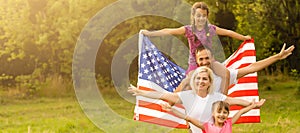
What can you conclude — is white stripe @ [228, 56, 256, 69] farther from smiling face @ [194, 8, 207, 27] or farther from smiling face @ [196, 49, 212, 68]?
smiling face @ [196, 49, 212, 68]

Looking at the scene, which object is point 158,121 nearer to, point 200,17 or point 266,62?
point 200,17

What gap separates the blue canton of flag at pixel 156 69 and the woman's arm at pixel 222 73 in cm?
168

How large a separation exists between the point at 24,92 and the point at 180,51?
4609 millimetres

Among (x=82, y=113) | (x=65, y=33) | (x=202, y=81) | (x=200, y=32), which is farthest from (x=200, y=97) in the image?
(x=65, y=33)

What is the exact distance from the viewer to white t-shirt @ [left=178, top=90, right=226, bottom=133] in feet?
20.9

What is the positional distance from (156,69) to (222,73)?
1.96 meters

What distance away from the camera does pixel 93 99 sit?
601 inches

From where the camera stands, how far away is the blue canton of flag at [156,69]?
28.1 ft

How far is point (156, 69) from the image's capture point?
8.73 meters

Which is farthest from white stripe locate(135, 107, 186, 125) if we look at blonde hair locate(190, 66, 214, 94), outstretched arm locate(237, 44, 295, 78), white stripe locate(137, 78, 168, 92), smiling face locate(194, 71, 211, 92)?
smiling face locate(194, 71, 211, 92)

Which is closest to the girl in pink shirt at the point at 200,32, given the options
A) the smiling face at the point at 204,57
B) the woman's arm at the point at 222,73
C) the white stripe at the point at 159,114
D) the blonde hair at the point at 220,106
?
the woman's arm at the point at 222,73

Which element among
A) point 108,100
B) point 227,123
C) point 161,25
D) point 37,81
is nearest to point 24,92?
point 37,81

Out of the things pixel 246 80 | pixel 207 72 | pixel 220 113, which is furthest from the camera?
pixel 246 80

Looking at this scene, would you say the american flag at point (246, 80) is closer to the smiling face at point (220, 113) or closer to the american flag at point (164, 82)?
the american flag at point (164, 82)
